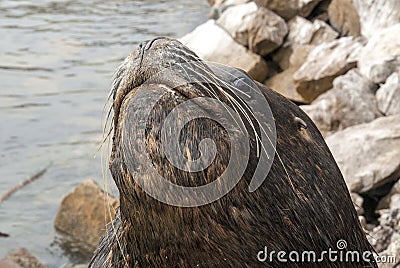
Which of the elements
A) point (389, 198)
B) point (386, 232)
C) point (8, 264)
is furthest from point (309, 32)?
point (8, 264)

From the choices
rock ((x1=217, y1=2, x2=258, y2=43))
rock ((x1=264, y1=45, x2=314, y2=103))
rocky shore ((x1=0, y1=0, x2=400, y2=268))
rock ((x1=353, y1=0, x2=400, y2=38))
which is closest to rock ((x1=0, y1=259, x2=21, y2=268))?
rocky shore ((x1=0, y1=0, x2=400, y2=268))

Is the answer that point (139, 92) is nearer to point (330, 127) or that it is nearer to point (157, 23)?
point (330, 127)

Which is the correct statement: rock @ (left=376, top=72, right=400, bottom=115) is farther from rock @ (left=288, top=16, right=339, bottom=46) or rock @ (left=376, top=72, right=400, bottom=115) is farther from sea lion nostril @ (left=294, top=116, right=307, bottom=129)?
sea lion nostril @ (left=294, top=116, right=307, bottom=129)

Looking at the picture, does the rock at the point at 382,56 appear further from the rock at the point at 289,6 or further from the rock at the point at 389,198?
the rock at the point at 289,6

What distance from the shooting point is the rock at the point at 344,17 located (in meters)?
11.5

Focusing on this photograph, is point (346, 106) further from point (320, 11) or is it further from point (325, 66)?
point (320, 11)

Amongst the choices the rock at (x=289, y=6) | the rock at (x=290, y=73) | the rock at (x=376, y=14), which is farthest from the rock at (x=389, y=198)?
the rock at (x=289, y=6)

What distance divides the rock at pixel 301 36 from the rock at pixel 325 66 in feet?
4.31

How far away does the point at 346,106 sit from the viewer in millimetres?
8102

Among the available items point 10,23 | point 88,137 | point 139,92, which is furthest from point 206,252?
point 10,23

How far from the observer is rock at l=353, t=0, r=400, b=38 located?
9.87 metres
